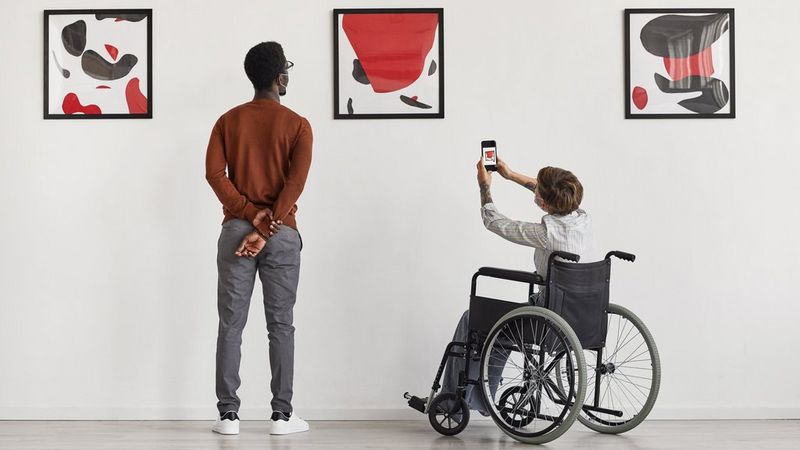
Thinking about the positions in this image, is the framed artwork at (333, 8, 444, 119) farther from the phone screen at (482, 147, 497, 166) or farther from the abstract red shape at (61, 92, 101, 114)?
the abstract red shape at (61, 92, 101, 114)

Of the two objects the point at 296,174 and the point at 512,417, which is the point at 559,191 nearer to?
the point at 512,417

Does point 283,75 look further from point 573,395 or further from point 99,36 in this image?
point 573,395

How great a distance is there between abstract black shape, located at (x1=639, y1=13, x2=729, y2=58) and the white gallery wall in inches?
3.3

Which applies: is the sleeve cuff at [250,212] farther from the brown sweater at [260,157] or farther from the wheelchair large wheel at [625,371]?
the wheelchair large wheel at [625,371]

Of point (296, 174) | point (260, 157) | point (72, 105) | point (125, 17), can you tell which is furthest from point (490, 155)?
point (72, 105)

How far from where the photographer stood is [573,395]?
2.49m

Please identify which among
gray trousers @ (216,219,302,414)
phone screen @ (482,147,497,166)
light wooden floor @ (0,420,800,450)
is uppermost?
phone screen @ (482,147,497,166)

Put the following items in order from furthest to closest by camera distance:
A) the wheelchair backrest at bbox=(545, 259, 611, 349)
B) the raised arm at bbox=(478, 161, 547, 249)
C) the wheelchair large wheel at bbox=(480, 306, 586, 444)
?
the raised arm at bbox=(478, 161, 547, 249)
the wheelchair backrest at bbox=(545, 259, 611, 349)
the wheelchair large wheel at bbox=(480, 306, 586, 444)

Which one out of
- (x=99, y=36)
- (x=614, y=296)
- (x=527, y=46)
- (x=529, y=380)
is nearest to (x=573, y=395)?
(x=529, y=380)

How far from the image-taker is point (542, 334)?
255cm

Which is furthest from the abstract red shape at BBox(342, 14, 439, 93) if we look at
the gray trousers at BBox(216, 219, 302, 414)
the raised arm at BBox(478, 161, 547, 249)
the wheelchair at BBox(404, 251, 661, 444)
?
the wheelchair at BBox(404, 251, 661, 444)

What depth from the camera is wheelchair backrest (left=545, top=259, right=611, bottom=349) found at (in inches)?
101

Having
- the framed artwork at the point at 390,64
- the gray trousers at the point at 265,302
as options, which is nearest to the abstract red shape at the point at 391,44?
the framed artwork at the point at 390,64

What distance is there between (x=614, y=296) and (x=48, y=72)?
246cm
